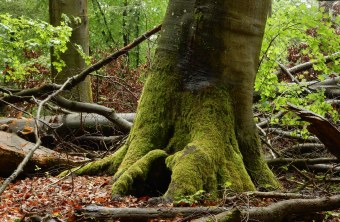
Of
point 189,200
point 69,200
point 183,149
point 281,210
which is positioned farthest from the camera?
point 183,149

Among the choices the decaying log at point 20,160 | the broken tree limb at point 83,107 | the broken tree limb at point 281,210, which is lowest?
the decaying log at point 20,160

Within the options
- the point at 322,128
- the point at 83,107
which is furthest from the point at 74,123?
the point at 322,128

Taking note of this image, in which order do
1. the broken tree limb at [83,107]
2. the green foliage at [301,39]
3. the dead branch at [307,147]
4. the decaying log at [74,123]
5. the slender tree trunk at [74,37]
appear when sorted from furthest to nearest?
the slender tree trunk at [74,37], the decaying log at [74,123], the broken tree limb at [83,107], the dead branch at [307,147], the green foliage at [301,39]

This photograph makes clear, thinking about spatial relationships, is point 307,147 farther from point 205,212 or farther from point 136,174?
point 205,212

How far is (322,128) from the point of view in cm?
420

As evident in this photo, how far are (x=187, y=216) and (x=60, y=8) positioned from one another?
856 centimetres

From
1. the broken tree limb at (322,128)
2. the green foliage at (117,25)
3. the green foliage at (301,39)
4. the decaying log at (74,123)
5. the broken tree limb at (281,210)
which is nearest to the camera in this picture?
the broken tree limb at (281,210)

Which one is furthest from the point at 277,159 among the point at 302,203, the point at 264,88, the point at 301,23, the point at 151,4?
the point at 151,4

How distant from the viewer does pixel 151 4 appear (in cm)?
1705

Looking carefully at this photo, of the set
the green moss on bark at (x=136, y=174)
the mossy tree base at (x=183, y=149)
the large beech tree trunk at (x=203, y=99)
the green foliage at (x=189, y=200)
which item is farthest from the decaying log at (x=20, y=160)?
the green foliage at (x=189, y=200)

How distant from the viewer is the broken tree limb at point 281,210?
3234 millimetres

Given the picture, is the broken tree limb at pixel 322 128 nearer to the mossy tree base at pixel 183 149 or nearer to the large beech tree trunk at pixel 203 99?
the mossy tree base at pixel 183 149

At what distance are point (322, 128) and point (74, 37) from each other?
8.17 m

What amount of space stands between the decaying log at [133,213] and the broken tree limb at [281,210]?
234 millimetres
